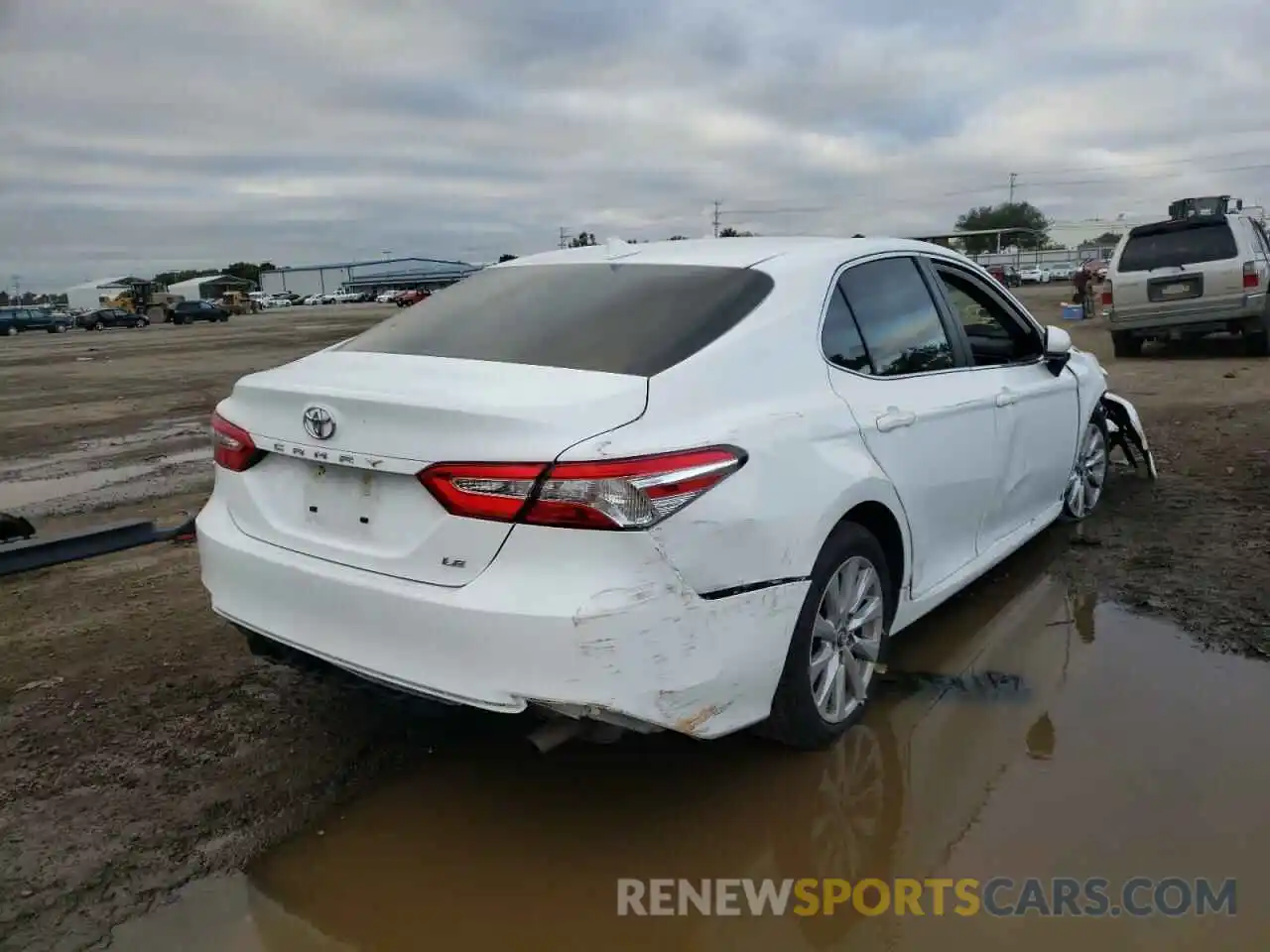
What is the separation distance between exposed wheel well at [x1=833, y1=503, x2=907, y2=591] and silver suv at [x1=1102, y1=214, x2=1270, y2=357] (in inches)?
457

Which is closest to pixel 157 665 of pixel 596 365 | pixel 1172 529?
pixel 596 365

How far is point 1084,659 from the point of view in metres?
3.97

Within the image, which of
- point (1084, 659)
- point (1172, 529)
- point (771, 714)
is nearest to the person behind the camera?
point (771, 714)

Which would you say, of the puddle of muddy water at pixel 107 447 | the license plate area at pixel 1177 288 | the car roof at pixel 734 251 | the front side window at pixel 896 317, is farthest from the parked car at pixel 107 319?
the front side window at pixel 896 317

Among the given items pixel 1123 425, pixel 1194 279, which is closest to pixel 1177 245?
pixel 1194 279

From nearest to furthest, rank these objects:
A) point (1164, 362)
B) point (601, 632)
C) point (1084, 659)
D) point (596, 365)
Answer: point (601, 632) < point (596, 365) < point (1084, 659) < point (1164, 362)

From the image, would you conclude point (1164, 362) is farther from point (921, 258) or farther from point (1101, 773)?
point (1101, 773)

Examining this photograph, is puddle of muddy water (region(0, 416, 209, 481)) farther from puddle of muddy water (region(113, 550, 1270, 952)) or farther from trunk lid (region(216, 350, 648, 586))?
puddle of muddy water (region(113, 550, 1270, 952))

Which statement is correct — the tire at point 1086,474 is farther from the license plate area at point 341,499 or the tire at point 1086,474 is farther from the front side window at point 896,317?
the license plate area at point 341,499

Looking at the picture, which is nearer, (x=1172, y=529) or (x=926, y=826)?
(x=926, y=826)

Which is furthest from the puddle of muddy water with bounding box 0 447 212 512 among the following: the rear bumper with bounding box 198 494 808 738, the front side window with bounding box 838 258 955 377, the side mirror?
the side mirror

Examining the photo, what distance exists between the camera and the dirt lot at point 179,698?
2842mm

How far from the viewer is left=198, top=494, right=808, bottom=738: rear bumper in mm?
2441

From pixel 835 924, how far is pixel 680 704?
67cm
